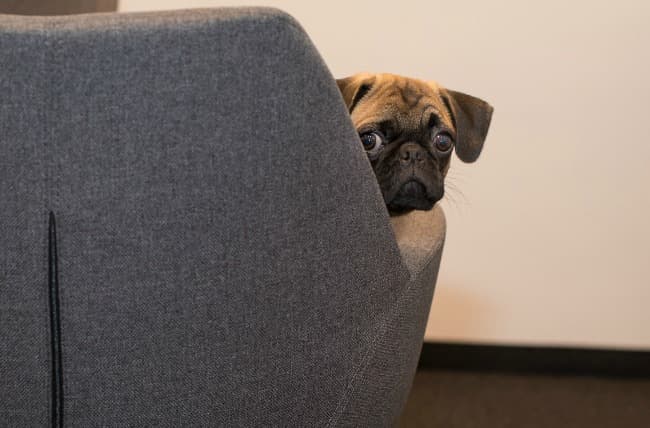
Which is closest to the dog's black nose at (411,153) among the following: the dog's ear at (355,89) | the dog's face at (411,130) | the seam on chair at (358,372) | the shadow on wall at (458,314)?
the dog's face at (411,130)

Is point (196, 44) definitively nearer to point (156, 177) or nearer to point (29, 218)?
point (156, 177)

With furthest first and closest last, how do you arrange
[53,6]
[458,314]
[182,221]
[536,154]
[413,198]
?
[458,314]
[536,154]
[53,6]
[413,198]
[182,221]

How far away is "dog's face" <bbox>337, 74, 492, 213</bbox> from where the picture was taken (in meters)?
2.01

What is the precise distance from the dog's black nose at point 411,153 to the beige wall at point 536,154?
1112 mm

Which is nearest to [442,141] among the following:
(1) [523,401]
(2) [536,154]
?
(2) [536,154]

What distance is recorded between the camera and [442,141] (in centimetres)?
212

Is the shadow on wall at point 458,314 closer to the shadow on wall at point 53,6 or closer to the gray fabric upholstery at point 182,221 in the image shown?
the shadow on wall at point 53,6

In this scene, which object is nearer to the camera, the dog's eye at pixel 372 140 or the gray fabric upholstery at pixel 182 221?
the gray fabric upholstery at pixel 182 221

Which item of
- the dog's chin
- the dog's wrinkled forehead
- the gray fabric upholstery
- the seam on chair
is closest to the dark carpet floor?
the dog's chin

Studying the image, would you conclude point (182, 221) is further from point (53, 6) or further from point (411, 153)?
point (53, 6)

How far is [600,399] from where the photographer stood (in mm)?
3324

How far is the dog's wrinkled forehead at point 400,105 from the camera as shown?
6.71 feet

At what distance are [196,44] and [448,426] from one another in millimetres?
2373

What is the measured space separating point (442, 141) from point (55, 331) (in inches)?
49.6
